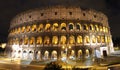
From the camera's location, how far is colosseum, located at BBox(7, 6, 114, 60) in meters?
33.9

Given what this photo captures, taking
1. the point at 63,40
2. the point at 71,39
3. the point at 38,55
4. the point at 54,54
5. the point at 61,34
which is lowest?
the point at 38,55

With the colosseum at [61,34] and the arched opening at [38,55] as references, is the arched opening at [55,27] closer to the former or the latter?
the colosseum at [61,34]

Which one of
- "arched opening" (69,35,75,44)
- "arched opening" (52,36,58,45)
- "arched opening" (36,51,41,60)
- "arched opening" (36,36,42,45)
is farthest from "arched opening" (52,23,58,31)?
"arched opening" (36,51,41,60)

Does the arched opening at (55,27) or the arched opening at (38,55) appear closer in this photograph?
the arched opening at (38,55)

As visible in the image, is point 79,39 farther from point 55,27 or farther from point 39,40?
point 39,40

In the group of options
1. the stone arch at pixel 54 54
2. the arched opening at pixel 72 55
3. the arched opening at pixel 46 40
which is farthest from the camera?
the arched opening at pixel 46 40

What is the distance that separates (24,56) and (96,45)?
56.4 feet

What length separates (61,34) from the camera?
34.3 m

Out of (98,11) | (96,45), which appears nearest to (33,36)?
(96,45)

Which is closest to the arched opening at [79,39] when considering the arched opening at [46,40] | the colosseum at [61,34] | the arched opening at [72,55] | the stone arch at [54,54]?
the colosseum at [61,34]

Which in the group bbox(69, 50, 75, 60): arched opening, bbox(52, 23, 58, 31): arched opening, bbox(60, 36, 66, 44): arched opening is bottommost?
bbox(69, 50, 75, 60): arched opening

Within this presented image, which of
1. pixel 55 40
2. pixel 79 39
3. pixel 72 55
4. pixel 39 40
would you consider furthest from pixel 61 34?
pixel 39 40

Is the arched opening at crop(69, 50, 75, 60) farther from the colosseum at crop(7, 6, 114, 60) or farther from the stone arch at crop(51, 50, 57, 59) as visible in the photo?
the stone arch at crop(51, 50, 57, 59)

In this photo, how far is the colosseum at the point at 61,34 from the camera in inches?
1335
